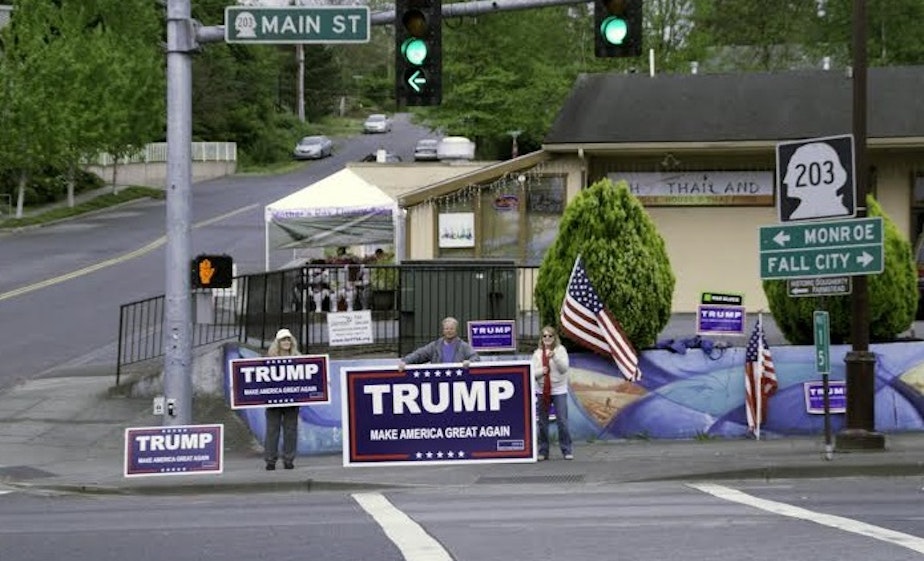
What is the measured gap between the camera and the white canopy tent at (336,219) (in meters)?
28.8

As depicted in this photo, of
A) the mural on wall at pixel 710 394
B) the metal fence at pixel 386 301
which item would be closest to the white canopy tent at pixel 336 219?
the metal fence at pixel 386 301

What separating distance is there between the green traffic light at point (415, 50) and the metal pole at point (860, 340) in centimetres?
551

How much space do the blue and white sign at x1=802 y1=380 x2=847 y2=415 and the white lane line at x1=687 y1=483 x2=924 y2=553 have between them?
4250 millimetres

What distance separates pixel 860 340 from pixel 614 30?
209 inches

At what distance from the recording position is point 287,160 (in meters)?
82.9

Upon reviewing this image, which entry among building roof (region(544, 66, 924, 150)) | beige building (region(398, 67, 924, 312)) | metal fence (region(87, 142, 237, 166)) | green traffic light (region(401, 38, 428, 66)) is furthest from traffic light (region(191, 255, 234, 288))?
metal fence (region(87, 142, 237, 166))

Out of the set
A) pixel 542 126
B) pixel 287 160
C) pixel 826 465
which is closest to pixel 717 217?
pixel 826 465

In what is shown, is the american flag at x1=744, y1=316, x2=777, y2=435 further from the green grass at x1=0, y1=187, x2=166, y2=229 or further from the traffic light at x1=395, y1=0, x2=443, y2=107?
the green grass at x1=0, y1=187, x2=166, y2=229

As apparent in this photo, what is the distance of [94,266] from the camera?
39469mm

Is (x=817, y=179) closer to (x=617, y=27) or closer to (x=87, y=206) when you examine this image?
(x=617, y=27)

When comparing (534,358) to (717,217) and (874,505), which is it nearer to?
(874,505)

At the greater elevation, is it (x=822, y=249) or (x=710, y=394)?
(x=822, y=249)

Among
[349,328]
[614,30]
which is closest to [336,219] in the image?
[349,328]

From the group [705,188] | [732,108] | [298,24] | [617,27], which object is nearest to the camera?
[617,27]
